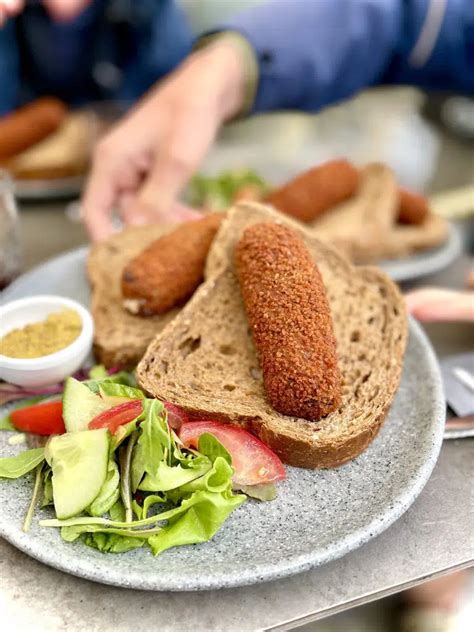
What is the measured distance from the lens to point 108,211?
8.77ft

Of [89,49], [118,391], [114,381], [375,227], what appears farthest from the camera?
[89,49]

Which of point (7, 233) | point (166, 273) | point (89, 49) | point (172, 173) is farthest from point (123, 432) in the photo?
point (89, 49)

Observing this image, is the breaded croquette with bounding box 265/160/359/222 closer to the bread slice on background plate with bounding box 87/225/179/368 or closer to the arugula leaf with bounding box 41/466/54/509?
the bread slice on background plate with bounding box 87/225/179/368

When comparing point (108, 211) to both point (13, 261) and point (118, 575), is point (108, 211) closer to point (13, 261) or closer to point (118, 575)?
point (13, 261)

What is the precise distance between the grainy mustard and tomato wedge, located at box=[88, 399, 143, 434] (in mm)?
330

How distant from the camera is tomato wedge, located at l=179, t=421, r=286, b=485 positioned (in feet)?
4.66

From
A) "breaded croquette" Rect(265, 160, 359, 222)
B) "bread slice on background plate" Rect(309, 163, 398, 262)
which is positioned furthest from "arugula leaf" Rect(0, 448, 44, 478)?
"breaded croquette" Rect(265, 160, 359, 222)

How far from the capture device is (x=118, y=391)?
5.02 ft

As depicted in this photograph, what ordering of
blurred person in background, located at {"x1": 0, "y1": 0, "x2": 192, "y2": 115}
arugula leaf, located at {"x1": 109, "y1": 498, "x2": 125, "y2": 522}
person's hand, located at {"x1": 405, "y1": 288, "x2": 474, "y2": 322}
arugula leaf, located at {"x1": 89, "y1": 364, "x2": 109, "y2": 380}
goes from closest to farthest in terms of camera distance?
1. arugula leaf, located at {"x1": 109, "y1": 498, "x2": 125, "y2": 522}
2. arugula leaf, located at {"x1": 89, "y1": 364, "x2": 109, "y2": 380}
3. person's hand, located at {"x1": 405, "y1": 288, "x2": 474, "y2": 322}
4. blurred person in background, located at {"x1": 0, "y1": 0, "x2": 192, "y2": 115}

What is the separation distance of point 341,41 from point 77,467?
2.55 metres

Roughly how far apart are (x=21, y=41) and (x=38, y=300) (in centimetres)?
275

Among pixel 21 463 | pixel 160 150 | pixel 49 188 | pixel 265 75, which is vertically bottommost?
pixel 49 188

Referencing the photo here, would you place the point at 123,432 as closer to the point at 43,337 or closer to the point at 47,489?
the point at 47,489

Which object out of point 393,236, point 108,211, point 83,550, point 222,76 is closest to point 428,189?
point 393,236
